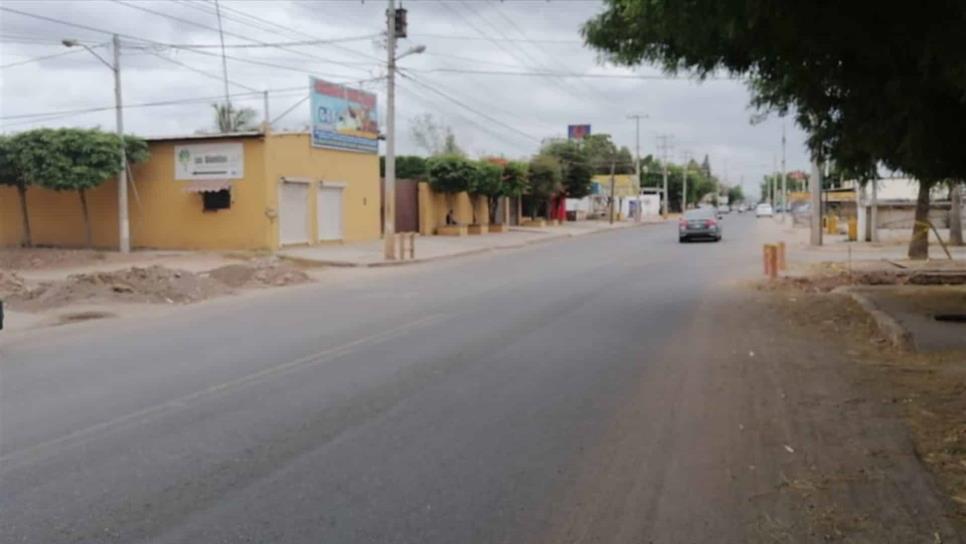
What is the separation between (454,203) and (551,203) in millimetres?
19340

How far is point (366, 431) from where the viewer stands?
695 centimetres

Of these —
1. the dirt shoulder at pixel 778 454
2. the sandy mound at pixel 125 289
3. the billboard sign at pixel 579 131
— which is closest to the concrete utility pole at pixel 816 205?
the sandy mound at pixel 125 289

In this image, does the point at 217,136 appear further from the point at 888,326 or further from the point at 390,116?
the point at 888,326

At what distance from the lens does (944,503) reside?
516 centimetres

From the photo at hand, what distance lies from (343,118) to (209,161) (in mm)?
6496

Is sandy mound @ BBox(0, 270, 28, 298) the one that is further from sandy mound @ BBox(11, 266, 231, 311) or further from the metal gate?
the metal gate

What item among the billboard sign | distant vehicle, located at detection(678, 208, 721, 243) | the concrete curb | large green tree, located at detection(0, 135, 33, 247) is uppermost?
the billboard sign

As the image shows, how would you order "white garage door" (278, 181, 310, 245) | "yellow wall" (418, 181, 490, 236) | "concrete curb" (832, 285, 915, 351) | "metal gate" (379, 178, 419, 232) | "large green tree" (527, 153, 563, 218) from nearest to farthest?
"concrete curb" (832, 285, 915, 351)
"white garage door" (278, 181, 310, 245)
"metal gate" (379, 178, 419, 232)
"yellow wall" (418, 181, 490, 236)
"large green tree" (527, 153, 563, 218)

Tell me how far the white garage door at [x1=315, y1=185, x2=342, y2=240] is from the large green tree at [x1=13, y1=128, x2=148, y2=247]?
8.53m

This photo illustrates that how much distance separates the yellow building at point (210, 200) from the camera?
3228 cm

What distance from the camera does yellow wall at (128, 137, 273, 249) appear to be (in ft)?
106

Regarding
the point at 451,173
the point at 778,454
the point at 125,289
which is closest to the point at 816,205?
the point at 451,173

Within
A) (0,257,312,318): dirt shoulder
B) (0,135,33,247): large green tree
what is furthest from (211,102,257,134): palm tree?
(0,257,312,318): dirt shoulder

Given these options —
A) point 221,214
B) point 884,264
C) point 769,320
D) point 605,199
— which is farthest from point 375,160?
point 605,199
